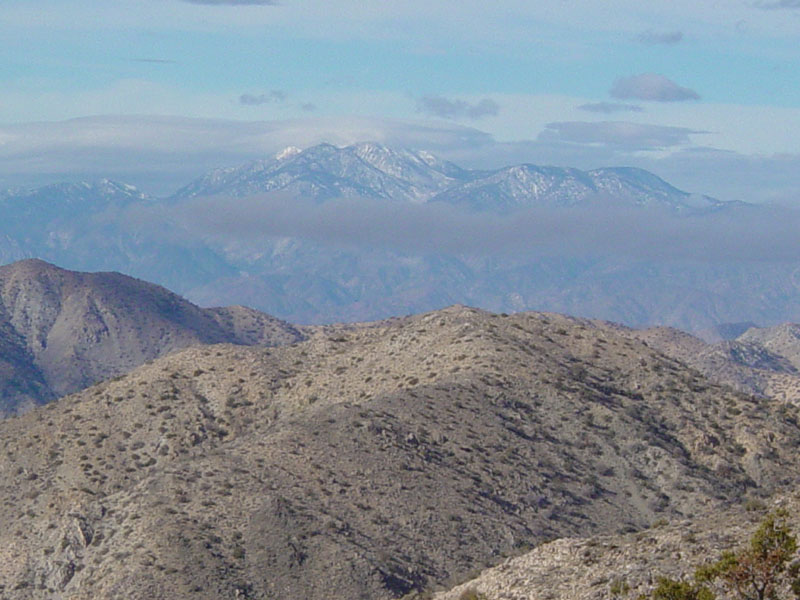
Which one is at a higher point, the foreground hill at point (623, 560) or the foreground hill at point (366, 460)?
the foreground hill at point (623, 560)

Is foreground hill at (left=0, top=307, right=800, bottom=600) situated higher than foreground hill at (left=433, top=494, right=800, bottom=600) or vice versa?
foreground hill at (left=433, top=494, right=800, bottom=600)

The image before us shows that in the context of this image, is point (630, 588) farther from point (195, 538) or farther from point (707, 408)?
point (707, 408)

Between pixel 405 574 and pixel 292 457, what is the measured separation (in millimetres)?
12820

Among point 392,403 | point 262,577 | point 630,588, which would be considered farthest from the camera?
point 392,403

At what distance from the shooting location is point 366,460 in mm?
71250

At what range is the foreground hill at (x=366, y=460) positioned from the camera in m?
62.4

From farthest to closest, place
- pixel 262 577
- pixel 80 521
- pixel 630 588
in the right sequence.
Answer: pixel 80 521
pixel 262 577
pixel 630 588

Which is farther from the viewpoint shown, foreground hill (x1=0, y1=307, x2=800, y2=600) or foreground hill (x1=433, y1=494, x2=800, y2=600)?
foreground hill (x1=0, y1=307, x2=800, y2=600)

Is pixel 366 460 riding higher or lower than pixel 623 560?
lower

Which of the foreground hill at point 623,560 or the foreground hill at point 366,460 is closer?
the foreground hill at point 623,560

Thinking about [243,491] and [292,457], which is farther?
[292,457]

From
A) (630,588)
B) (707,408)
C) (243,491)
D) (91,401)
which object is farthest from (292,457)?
(630,588)

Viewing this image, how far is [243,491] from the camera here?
6700 centimetres

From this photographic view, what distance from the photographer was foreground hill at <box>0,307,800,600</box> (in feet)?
205
